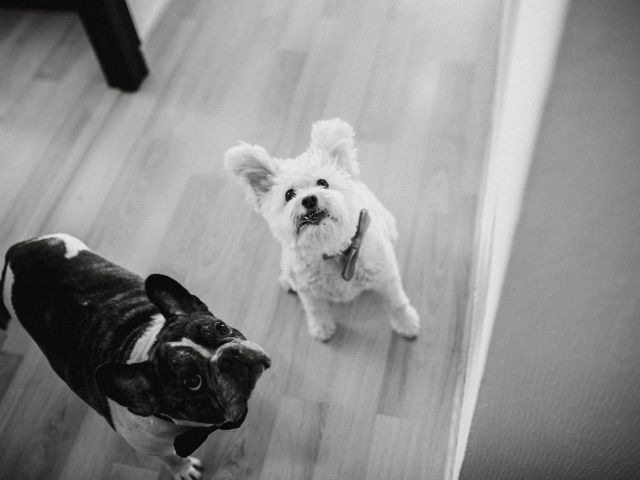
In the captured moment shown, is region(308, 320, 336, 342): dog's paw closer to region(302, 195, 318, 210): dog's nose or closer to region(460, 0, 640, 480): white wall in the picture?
region(302, 195, 318, 210): dog's nose

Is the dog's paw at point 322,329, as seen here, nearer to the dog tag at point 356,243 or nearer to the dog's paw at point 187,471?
the dog tag at point 356,243

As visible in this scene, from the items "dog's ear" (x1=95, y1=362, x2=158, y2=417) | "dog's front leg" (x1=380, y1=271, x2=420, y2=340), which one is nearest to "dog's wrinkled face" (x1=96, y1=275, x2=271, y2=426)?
"dog's ear" (x1=95, y1=362, x2=158, y2=417)

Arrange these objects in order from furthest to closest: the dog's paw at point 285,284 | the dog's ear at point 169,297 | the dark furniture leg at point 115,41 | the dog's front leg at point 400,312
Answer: the dark furniture leg at point 115,41 < the dog's paw at point 285,284 < the dog's front leg at point 400,312 < the dog's ear at point 169,297

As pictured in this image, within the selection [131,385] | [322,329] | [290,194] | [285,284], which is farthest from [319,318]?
[131,385]

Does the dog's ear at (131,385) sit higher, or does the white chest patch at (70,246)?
the dog's ear at (131,385)

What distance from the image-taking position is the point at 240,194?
231 cm

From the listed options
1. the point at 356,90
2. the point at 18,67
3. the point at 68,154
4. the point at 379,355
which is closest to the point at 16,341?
the point at 68,154

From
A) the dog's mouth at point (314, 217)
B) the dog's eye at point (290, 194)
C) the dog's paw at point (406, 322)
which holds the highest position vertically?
the dog's mouth at point (314, 217)

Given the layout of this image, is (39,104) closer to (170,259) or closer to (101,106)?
(101,106)

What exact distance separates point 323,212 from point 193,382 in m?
0.55

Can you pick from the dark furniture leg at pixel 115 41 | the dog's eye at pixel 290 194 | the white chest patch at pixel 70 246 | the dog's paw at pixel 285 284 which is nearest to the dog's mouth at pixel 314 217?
the dog's eye at pixel 290 194

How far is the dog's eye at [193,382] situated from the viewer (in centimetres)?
126

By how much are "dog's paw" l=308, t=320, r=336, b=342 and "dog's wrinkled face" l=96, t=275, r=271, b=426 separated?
50 cm

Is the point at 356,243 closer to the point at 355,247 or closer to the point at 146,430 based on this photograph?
the point at 355,247
